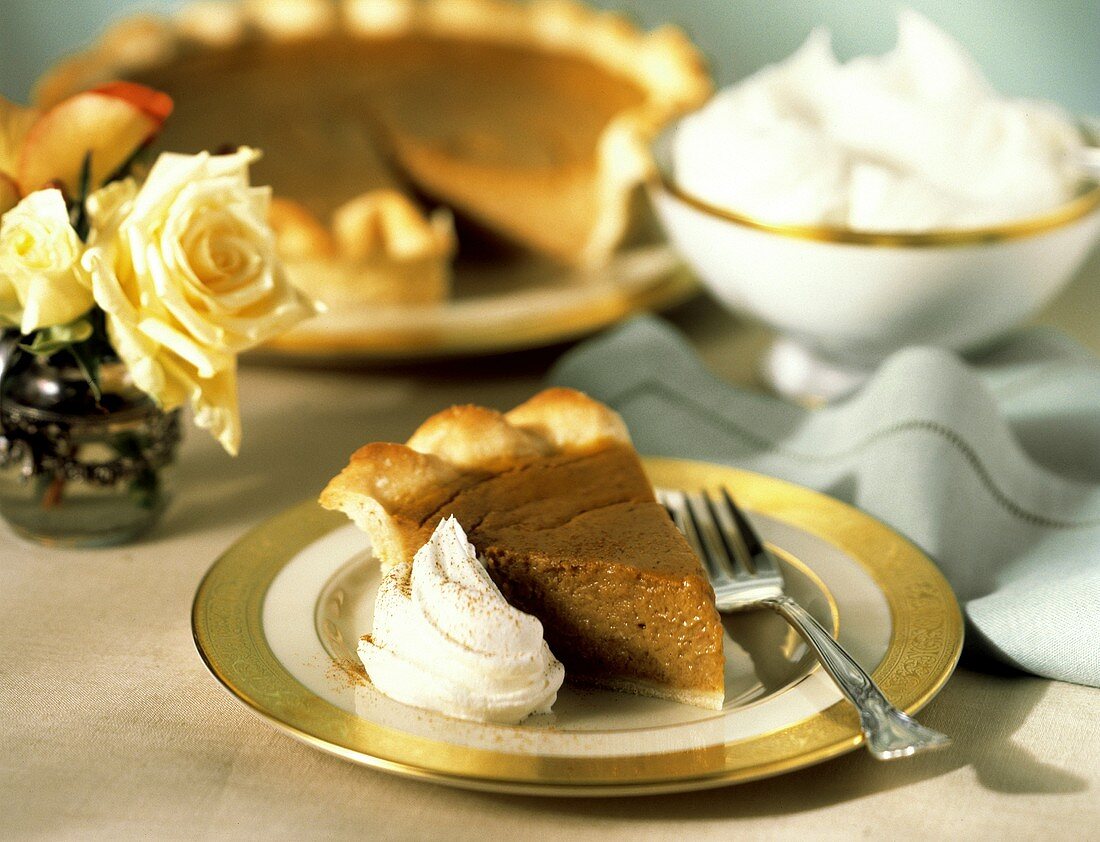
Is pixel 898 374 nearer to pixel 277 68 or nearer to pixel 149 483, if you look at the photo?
pixel 149 483

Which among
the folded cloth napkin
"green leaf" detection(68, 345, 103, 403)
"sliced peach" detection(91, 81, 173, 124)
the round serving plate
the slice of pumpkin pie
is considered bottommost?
the round serving plate

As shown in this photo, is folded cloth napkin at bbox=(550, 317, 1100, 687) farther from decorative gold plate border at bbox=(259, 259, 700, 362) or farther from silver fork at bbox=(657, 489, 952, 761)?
silver fork at bbox=(657, 489, 952, 761)

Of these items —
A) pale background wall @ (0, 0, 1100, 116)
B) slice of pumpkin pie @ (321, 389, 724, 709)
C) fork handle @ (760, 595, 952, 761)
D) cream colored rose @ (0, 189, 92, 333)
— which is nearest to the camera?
fork handle @ (760, 595, 952, 761)

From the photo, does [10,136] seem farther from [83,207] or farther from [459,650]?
[459,650]

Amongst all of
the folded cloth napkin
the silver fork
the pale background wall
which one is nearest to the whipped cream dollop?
the folded cloth napkin

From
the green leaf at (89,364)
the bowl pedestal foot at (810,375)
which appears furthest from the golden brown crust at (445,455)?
the bowl pedestal foot at (810,375)

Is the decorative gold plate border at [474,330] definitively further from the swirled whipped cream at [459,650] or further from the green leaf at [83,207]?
the swirled whipped cream at [459,650]
